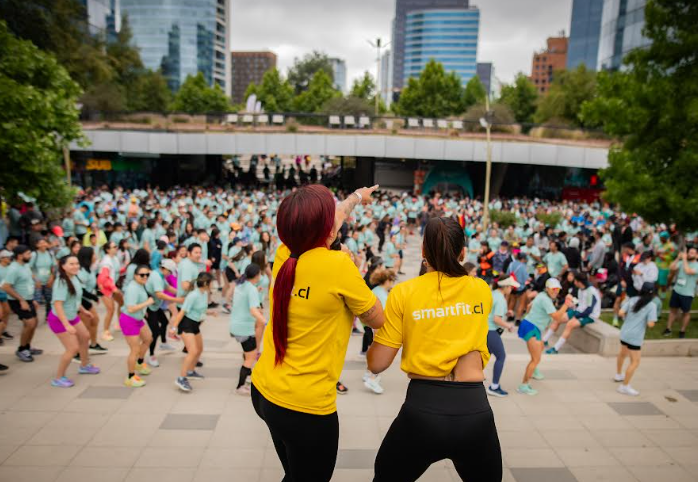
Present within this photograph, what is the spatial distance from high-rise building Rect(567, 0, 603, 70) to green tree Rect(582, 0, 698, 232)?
134222 millimetres

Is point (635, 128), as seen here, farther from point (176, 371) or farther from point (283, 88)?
point (283, 88)

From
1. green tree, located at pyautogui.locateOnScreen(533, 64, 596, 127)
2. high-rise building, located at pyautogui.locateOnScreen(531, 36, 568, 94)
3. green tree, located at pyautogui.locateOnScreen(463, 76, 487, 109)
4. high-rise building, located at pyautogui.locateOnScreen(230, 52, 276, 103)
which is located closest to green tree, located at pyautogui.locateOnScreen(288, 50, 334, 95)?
green tree, located at pyautogui.locateOnScreen(463, 76, 487, 109)

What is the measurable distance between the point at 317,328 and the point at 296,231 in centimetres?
42

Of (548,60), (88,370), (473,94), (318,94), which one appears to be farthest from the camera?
(548,60)

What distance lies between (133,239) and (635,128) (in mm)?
11693

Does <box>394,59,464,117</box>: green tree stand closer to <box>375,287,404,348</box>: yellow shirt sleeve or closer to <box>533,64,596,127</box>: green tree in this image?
<box>533,64,596,127</box>: green tree

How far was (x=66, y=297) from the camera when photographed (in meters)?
6.06

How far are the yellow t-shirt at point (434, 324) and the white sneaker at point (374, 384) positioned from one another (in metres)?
4.15

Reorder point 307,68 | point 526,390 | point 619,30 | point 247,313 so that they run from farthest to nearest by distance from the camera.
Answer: point 307,68, point 619,30, point 526,390, point 247,313

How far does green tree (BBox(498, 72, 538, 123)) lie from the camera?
169 feet

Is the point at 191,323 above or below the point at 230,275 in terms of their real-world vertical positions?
above

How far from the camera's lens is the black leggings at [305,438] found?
2133 mm

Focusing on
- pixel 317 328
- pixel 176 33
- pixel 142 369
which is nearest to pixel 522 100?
pixel 142 369

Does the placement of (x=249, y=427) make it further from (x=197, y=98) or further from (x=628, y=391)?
(x=197, y=98)
